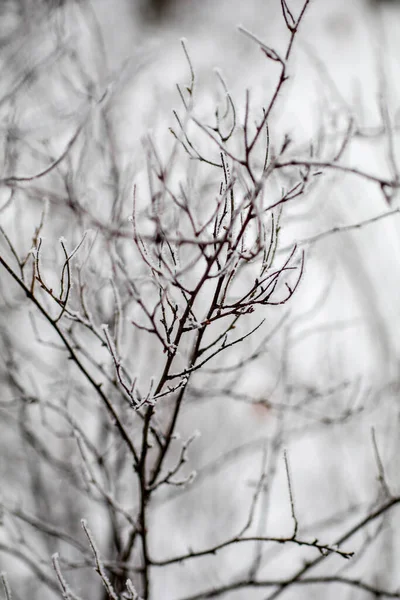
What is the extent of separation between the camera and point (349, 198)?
Result: 4.25m

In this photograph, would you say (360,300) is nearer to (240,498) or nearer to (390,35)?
(240,498)

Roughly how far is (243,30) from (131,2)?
8407 millimetres

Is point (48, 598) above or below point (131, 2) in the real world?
below

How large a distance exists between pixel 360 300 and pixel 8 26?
4437 mm

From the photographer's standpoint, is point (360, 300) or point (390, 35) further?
point (390, 35)

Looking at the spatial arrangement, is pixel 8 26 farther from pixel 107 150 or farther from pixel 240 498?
pixel 240 498

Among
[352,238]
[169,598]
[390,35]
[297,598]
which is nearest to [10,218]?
[352,238]

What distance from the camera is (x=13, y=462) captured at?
15.8 ft

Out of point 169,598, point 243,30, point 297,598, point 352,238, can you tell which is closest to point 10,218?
point 243,30

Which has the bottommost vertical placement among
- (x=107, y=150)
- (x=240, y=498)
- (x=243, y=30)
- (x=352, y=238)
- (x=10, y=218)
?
(x=243, y=30)

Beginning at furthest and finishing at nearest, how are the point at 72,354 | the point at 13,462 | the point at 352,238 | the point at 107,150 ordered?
1. the point at 352,238
2. the point at 13,462
3. the point at 107,150
4. the point at 72,354

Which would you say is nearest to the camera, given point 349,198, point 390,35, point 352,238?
point 349,198

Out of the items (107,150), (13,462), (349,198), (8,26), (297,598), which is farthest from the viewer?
(297,598)

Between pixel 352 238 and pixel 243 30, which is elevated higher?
pixel 352 238
